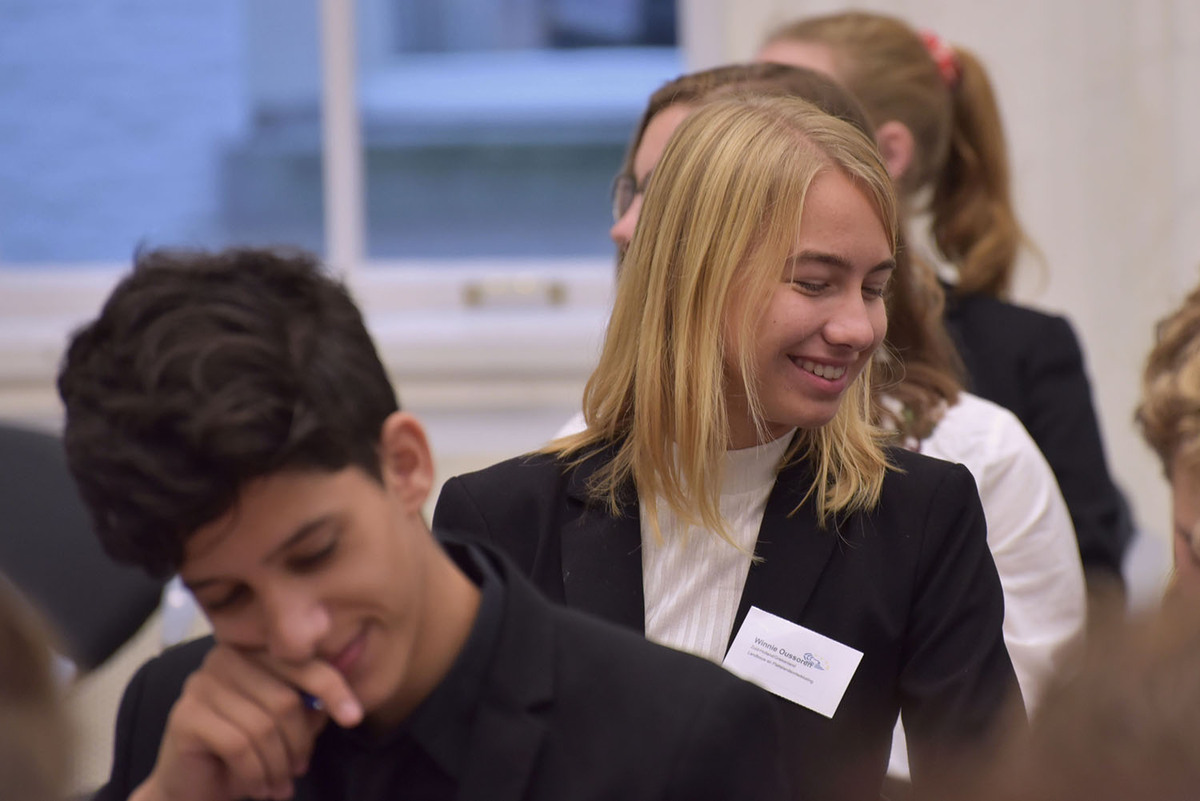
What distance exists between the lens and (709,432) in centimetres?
175

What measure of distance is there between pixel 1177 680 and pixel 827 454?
1.14 metres

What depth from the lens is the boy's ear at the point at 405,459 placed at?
128cm

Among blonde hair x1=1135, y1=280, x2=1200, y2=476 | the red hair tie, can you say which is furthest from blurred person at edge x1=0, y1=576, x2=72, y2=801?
the red hair tie

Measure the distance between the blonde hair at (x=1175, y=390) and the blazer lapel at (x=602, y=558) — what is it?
0.66 metres

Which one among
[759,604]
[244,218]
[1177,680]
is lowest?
[244,218]

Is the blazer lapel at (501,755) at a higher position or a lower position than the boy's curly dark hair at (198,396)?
lower

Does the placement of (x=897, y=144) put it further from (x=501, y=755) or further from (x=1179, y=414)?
(x=501, y=755)

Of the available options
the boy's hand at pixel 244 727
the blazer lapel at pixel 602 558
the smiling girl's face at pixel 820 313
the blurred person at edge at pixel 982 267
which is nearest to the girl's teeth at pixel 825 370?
the smiling girl's face at pixel 820 313

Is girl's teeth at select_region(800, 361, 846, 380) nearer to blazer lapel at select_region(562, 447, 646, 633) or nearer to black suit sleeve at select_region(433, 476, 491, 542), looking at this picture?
blazer lapel at select_region(562, 447, 646, 633)

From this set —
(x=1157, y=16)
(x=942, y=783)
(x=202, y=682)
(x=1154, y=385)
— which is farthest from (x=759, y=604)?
(x=1157, y=16)

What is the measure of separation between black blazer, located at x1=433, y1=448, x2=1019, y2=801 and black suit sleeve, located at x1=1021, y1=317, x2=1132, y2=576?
979mm

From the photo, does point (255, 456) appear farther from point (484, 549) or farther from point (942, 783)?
point (942, 783)

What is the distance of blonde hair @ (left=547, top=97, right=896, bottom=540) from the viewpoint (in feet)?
5.67

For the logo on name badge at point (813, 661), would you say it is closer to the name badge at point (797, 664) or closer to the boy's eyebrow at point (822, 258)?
the name badge at point (797, 664)
